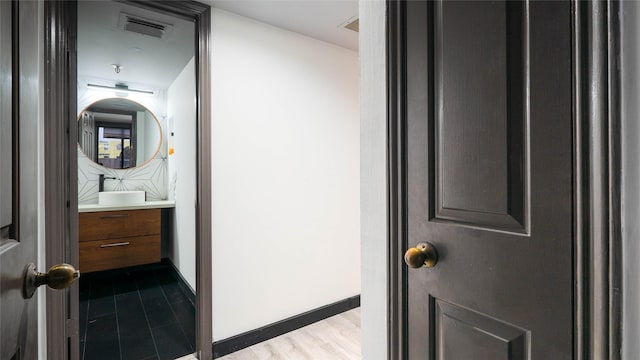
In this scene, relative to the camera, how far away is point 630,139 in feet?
1.54

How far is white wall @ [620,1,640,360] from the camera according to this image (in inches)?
18.2

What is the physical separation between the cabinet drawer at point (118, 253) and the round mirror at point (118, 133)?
91 centimetres

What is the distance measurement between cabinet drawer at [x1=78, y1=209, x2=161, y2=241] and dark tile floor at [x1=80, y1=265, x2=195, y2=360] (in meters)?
0.54

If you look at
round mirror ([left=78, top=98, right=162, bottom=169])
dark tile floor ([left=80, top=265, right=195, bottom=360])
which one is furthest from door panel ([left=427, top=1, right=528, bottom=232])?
round mirror ([left=78, top=98, right=162, bottom=169])

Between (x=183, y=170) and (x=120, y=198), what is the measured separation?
831 millimetres

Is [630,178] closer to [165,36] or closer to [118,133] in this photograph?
[165,36]

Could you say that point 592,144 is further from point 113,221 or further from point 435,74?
point 113,221

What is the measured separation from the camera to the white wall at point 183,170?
9.39 feet

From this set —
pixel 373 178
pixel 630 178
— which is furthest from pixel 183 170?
pixel 630 178

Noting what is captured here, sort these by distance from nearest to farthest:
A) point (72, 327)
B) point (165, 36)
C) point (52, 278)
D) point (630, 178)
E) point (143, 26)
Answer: point (630, 178) → point (52, 278) → point (72, 327) → point (143, 26) → point (165, 36)

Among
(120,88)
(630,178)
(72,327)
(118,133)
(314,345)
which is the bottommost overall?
(314,345)

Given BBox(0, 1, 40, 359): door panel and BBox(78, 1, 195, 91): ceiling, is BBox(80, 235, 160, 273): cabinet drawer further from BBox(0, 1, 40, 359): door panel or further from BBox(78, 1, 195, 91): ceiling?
BBox(0, 1, 40, 359): door panel

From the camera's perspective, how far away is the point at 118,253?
3.22 meters

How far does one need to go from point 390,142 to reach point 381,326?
56cm
